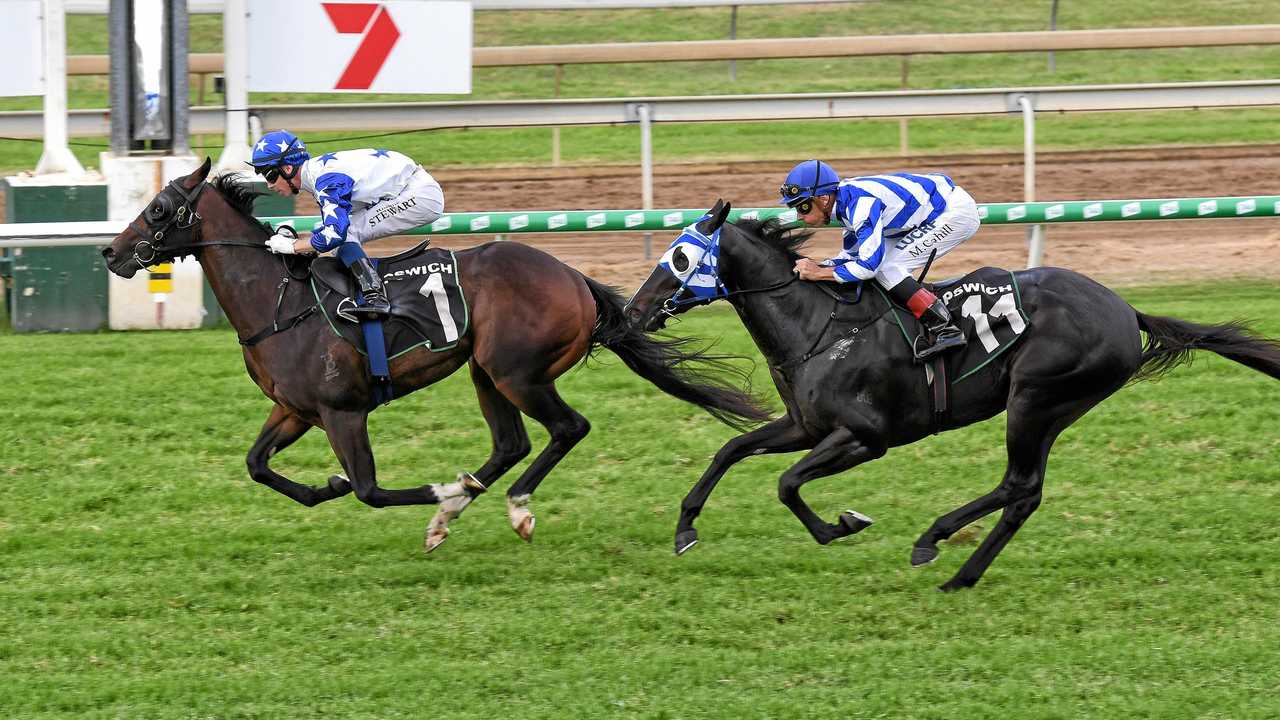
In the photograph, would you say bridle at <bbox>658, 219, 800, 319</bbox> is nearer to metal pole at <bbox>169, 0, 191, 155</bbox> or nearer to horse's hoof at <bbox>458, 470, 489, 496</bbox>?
horse's hoof at <bbox>458, 470, 489, 496</bbox>

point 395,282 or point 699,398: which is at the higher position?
point 395,282

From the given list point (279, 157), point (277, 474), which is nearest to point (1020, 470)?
point (277, 474)

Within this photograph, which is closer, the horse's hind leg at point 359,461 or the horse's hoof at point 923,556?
the horse's hoof at point 923,556

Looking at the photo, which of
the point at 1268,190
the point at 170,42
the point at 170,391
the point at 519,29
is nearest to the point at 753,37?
the point at 519,29

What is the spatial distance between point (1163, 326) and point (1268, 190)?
753 cm

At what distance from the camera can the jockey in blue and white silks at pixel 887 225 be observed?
19.4 ft

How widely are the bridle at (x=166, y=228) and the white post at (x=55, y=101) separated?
12.9 feet

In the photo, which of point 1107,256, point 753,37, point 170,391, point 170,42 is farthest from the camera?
point 753,37

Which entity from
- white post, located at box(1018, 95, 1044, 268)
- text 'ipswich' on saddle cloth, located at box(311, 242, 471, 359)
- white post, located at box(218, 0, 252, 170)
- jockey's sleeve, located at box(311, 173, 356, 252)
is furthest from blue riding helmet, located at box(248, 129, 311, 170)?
white post, located at box(1018, 95, 1044, 268)

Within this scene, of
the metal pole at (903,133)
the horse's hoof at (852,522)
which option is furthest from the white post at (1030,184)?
the horse's hoof at (852,522)

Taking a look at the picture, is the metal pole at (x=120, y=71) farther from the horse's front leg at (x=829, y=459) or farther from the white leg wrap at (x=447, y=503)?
the horse's front leg at (x=829, y=459)

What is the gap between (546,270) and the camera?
6457 mm

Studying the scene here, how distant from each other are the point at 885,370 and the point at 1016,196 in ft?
24.4

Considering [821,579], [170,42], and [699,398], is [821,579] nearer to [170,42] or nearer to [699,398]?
[699,398]
